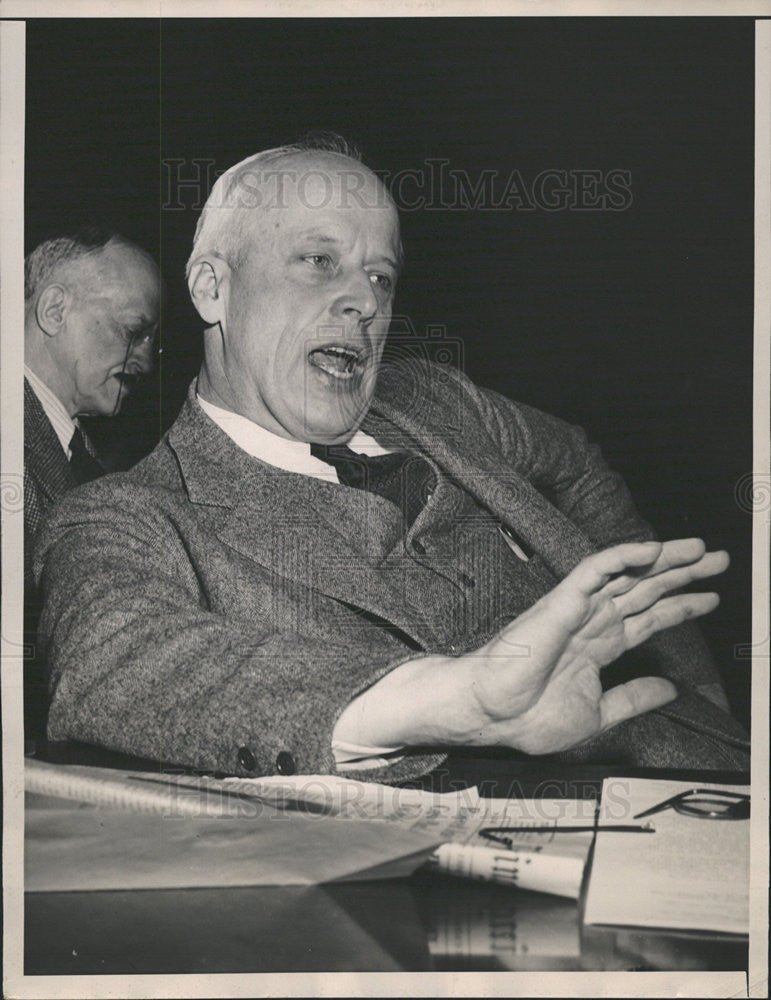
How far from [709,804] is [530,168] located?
1261mm

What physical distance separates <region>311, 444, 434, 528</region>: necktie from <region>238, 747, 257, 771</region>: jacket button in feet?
1.68

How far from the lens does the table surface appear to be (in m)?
1.83

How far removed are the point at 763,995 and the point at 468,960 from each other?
2.20 ft

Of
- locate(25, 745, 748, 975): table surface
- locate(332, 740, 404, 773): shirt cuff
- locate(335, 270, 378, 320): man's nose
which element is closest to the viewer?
locate(25, 745, 748, 975): table surface

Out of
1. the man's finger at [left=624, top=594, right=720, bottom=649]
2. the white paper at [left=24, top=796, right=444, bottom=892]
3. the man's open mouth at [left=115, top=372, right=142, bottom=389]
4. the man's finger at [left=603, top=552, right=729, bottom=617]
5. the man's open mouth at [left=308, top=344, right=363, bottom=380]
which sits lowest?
the white paper at [left=24, top=796, right=444, bottom=892]

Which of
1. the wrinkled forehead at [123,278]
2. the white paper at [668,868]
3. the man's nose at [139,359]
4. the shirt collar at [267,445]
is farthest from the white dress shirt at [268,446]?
the white paper at [668,868]

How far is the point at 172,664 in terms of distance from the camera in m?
1.92

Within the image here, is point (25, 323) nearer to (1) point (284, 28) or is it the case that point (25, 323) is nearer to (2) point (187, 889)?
(1) point (284, 28)

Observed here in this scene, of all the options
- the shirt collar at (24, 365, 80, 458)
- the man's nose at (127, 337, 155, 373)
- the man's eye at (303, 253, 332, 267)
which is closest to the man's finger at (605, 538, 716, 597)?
the man's eye at (303, 253, 332, 267)

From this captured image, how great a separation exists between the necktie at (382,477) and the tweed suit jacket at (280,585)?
0.03m

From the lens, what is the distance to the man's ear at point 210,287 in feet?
6.95

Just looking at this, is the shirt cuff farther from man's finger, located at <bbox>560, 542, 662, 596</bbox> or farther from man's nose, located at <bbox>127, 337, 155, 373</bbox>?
man's nose, located at <bbox>127, 337, 155, 373</bbox>

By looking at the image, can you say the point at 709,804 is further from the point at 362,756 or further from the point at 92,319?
the point at 92,319

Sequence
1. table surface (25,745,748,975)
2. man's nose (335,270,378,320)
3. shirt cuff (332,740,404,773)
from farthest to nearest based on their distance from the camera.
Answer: man's nose (335,270,378,320), shirt cuff (332,740,404,773), table surface (25,745,748,975)
